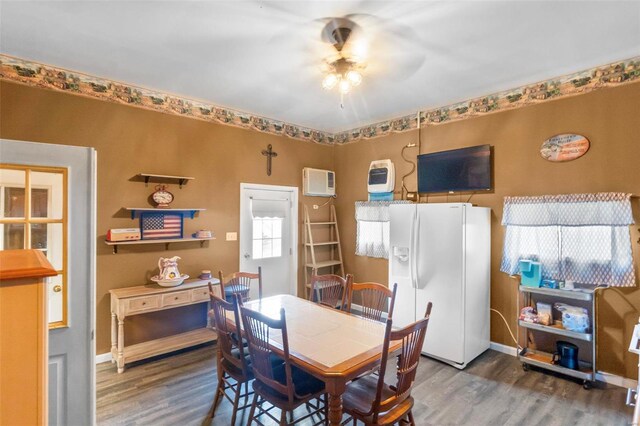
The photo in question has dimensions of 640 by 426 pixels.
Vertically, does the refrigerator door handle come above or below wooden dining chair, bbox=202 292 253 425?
above

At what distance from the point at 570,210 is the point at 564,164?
0.46m

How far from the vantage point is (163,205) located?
142 inches

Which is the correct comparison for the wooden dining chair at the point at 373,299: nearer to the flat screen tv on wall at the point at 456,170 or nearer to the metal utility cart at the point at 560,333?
the metal utility cart at the point at 560,333

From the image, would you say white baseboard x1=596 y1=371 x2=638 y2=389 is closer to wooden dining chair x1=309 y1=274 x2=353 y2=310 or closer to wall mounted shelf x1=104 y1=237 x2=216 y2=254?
wooden dining chair x1=309 y1=274 x2=353 y2=310

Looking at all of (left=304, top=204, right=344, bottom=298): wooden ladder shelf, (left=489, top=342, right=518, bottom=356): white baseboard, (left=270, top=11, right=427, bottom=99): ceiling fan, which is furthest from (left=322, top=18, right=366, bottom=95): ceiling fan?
(left=489, top=342, right=518, bottom=356): white baseboard

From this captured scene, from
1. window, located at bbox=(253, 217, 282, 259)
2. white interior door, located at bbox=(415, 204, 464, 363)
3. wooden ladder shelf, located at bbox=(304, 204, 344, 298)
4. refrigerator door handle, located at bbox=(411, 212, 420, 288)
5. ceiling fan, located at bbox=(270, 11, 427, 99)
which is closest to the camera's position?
ceiling fan, located at bbox=(270, 11, 427, 99)

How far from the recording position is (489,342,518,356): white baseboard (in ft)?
11.6

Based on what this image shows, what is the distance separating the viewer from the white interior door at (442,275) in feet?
10.7

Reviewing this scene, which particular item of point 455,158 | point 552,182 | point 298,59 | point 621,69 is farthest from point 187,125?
point 621,69

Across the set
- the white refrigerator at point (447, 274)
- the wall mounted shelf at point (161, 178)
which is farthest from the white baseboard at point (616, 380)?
the wall mounted shelf at point (161, 178)

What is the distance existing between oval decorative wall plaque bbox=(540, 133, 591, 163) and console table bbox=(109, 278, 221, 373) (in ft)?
12.4

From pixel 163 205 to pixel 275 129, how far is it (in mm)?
1920

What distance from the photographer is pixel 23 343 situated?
1.03 metres

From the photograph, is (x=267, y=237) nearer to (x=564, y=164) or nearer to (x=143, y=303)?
(x=143, y=303)
